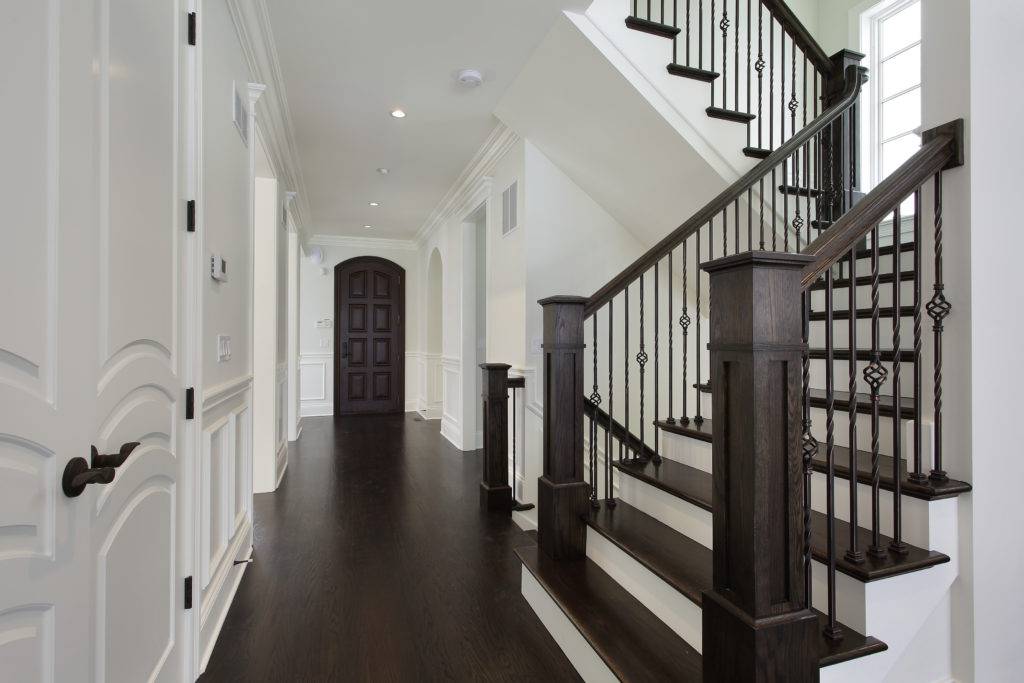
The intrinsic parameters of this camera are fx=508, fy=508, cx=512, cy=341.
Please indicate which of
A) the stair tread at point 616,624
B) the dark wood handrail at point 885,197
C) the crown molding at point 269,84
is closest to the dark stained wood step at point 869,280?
the dark wood handrail at point 885,197

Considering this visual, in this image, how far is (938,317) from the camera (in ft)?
4.80

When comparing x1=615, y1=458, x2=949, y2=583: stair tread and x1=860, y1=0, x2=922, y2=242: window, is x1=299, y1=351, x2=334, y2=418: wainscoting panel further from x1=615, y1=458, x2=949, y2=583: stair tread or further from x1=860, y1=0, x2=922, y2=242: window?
x1=860, y1=0, x2=922, y2=242: window

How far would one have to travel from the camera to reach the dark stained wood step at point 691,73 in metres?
2.76

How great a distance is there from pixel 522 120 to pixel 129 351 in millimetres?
2897

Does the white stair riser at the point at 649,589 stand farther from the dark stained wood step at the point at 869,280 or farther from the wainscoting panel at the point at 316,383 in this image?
the wainscoting panel at the point at 316,383

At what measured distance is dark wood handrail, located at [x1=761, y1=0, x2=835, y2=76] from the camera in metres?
2.88

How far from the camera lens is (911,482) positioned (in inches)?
57.6

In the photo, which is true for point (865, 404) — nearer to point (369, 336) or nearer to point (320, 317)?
point (369, 336)

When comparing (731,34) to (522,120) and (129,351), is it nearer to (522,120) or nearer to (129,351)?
(522,120)

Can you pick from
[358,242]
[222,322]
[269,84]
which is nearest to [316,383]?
[358,242]

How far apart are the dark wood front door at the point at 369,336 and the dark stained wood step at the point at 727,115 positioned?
591 cm

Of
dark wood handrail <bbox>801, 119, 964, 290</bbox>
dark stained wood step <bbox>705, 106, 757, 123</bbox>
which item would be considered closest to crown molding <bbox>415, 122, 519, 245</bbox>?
dark stained wood step <bbox>705, 106, 757, 123</bbox>

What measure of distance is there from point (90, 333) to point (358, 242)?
22.9 ft

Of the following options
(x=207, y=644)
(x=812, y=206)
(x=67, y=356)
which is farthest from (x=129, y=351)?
(x=812, y=206)
